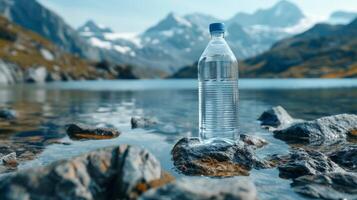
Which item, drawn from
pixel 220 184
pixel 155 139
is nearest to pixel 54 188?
pixel 220 184

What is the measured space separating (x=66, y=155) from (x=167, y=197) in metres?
7.94

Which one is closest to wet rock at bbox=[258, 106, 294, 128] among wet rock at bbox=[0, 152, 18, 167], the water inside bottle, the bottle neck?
the water inside bottle

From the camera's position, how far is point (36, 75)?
611ft

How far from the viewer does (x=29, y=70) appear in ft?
610

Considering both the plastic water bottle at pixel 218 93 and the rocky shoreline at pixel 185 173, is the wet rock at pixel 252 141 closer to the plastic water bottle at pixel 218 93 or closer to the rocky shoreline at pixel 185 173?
the rocky shoreline at pixel 185 173

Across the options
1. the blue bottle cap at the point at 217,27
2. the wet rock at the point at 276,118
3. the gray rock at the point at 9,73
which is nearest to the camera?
the blue bottle cap at the point at 217,27

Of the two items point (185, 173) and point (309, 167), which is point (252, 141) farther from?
point (185, 173)

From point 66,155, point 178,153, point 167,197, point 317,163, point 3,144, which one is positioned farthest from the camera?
point 3,144

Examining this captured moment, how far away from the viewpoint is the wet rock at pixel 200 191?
702 cm

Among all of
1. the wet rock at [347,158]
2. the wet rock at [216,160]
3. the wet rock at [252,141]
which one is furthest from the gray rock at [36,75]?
the wet rock at [347,158]

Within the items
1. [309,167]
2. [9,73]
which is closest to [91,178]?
[309,167]

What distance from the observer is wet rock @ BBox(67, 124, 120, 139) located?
18.4m

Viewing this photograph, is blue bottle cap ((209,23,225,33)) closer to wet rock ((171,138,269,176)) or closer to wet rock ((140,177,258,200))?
wet rock ((171,138,269,176))

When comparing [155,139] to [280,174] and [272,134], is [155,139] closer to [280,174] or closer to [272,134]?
[272,134]
